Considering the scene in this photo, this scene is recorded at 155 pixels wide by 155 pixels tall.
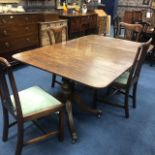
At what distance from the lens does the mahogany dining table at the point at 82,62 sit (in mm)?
1553

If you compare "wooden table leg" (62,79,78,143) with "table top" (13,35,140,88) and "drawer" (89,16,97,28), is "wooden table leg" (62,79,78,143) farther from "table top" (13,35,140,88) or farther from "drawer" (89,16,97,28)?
"drawer" (89,16,97,28)

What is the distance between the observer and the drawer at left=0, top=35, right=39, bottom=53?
3.27 m

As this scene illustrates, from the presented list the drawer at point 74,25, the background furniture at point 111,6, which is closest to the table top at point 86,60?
the drawer at point 74,25

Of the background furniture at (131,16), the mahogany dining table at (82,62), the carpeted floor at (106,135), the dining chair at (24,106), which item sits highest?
the background furniture at (131,16)

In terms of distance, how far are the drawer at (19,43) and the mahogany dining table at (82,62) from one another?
52.8 inches

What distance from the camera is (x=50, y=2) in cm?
455

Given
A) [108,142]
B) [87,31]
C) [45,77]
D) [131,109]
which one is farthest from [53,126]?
[87,31]

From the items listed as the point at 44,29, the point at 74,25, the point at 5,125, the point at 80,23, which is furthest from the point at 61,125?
the point at 80,23

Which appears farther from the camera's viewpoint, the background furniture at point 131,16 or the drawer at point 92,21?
the background furniture at point 131,16

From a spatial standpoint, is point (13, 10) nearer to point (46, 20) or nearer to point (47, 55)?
point (46, 20)

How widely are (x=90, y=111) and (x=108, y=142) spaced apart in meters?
0.46

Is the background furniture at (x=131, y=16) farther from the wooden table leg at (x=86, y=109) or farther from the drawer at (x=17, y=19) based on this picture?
the wooden table leg at (x=86, y=109)

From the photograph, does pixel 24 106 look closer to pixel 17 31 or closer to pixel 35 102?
pixel 35 102

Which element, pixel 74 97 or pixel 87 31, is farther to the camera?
pixel 87 31
